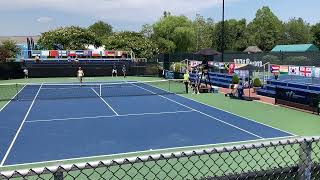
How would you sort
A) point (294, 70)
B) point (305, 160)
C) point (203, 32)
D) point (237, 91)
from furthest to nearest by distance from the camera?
point (203, 32) → point (294, 70) → point (237, 91) → point (305, 160)

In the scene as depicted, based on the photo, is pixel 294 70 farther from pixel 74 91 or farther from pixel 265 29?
pixel 265 29

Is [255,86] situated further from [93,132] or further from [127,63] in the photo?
[127,63]

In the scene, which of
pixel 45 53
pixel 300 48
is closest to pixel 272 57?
pixel 45 53

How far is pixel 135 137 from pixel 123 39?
5369cm

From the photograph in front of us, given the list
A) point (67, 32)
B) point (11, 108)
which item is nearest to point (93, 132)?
point (11, 108)

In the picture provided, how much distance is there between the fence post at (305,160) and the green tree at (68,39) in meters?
68.8

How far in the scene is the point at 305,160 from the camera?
3.53 m

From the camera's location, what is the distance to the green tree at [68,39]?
70.4 m

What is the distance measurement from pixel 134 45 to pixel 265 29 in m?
50.3

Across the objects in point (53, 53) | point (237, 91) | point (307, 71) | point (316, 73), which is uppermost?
point (53, 53)

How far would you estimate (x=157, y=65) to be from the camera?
163ft

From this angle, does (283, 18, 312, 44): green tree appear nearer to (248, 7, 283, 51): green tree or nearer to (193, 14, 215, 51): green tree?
(248, 7, 283, 51): green tree

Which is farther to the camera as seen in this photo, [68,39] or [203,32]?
[203,32]

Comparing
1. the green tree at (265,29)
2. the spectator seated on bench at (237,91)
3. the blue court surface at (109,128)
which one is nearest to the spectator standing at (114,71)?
the blue court surface at (109,128)
